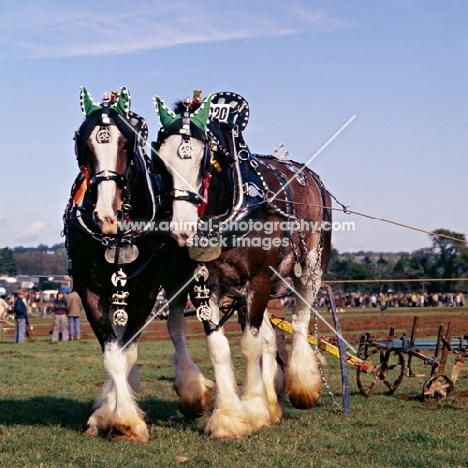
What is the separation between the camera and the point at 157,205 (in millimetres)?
8117

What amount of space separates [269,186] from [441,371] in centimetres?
305

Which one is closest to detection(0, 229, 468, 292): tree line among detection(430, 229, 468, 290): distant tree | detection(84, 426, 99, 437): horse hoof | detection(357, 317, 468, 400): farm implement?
detection(430, 229, 468, 290): distant tree

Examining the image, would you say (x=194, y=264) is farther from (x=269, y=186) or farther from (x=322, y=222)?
(x=322, y=222)

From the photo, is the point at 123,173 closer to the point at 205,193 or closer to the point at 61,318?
the point at 205,193

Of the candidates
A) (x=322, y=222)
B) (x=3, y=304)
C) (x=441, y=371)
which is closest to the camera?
(x=441, y=371)

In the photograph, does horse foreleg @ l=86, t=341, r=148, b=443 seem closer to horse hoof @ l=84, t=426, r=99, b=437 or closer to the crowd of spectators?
horse hoof @ l=84, t=426, r=99, b=437

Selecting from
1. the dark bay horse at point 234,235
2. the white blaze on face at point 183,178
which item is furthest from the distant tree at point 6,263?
the white blaze on face at point 183,178

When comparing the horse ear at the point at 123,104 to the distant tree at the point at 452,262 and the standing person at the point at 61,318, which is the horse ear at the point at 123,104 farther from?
the distant tree at the point at 452,262

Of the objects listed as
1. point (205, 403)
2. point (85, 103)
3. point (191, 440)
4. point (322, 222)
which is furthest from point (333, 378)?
point (85, 103)

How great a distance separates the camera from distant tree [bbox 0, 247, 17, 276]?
434ft

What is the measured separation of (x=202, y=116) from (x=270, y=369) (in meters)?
3.13

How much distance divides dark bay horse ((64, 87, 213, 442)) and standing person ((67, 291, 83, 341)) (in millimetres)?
18357

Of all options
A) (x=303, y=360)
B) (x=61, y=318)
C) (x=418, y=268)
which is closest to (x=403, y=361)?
(x=303, y=360)

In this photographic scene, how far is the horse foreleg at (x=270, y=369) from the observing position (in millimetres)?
9234
